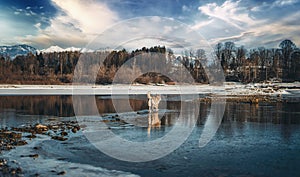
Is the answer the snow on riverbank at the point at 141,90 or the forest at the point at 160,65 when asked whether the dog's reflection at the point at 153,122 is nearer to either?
the snow on riverbank at the point at 141,90

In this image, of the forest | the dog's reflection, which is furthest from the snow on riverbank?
the dog's reflection

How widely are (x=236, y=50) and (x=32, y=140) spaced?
95.3m

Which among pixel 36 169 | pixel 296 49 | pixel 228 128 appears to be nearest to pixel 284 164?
pixel 228 128

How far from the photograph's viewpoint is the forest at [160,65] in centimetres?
7176

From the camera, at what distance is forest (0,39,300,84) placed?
235ft

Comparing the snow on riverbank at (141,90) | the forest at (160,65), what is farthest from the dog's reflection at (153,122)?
the forest at (160,65)

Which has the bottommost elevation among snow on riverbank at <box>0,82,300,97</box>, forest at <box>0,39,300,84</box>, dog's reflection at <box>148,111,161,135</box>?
dog's reflection at <box>148,111,161,135</box>

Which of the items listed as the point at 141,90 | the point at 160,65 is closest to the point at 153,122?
the point at 141,90

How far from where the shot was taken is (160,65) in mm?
78938

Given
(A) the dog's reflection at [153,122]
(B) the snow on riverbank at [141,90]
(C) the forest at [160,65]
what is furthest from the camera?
(C) the forest at [160,65]

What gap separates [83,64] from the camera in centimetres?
8212

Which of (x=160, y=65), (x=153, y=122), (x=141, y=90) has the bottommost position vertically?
(x=153, y=122)

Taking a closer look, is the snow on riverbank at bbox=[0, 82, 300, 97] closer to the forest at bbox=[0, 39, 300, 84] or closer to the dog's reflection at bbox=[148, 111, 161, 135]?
the forest at bbox=[0, 39, 300, 84]

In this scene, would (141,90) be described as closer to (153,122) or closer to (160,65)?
(160,65)
